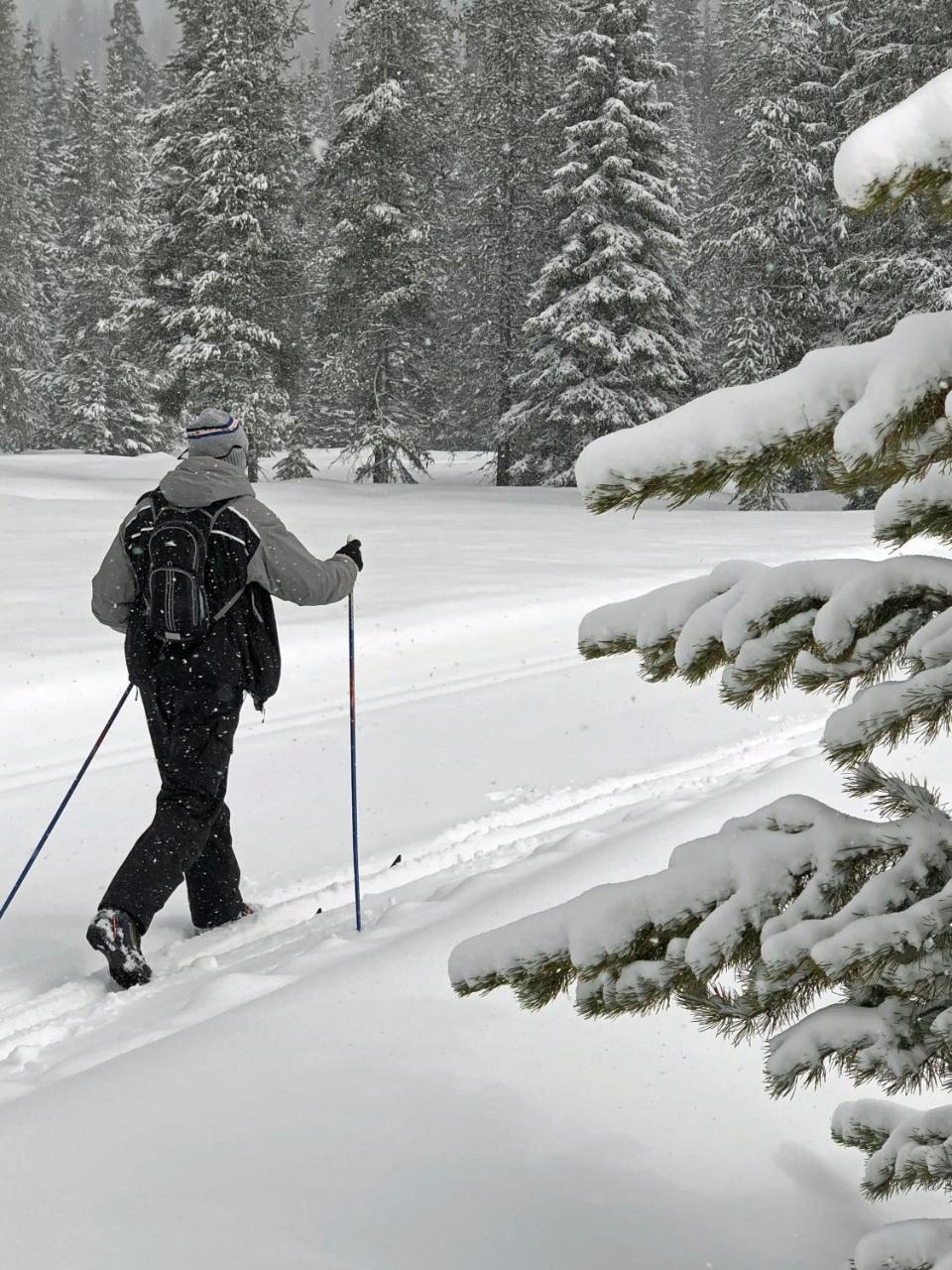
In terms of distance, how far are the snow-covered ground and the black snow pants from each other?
1.12 ft

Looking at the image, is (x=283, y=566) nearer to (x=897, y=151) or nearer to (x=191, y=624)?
(x=191, y=624)

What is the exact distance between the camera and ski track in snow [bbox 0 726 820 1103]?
3.78 metres

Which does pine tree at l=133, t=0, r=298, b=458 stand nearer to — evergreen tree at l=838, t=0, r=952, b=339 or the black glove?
evergreen tree at l=838, t=0, r=952, b=339

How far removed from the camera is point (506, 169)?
29.4m

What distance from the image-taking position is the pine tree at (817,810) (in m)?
1.38

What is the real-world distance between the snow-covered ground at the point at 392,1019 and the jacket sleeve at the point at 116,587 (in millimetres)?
1342

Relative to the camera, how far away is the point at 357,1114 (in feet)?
9.10

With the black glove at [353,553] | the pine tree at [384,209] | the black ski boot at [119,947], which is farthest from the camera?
the pine tree at [384,209]

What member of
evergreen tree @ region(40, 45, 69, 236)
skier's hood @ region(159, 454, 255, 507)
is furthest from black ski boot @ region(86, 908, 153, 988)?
evergreen tree @ region(40, 45, 69, 236)

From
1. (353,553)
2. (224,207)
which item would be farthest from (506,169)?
(353,553)

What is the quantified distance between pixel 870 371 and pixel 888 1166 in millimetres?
1151

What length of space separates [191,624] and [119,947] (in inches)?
47.0

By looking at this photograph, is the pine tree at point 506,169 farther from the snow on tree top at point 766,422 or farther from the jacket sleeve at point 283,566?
the snow on tree top at point 766,422

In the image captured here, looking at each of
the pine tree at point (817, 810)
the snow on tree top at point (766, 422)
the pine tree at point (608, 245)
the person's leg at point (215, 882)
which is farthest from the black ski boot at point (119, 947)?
the pine tree at point (608, 245)
